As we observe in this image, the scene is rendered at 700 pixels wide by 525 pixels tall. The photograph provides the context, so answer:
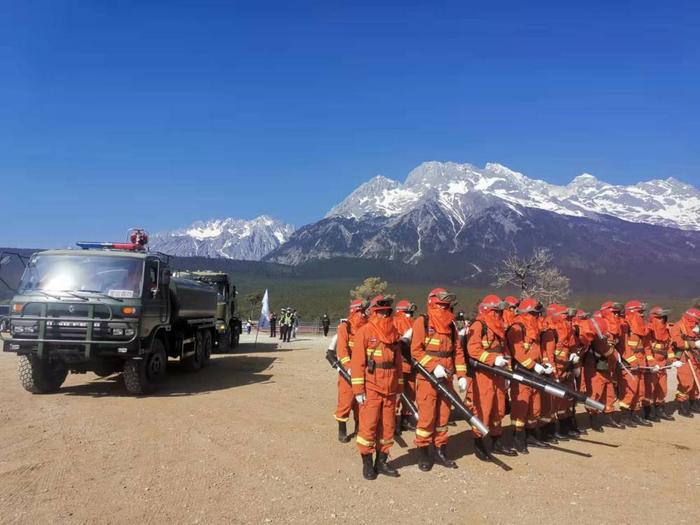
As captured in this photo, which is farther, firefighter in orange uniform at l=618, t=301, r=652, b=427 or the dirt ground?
firefighter in orange uniform at l=618, t=301, r=652, b=427

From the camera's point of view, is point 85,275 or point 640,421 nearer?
point 640,421

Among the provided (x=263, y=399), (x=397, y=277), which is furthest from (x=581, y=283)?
(x=263, y=399)

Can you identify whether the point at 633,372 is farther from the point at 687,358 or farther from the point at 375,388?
the point at 375,388

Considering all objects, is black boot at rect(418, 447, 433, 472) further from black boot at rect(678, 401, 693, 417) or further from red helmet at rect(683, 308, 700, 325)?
red helmet at rect(683, 308, 700, 325)

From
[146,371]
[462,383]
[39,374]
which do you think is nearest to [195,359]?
[146,371]

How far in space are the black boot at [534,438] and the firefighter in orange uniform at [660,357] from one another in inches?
125

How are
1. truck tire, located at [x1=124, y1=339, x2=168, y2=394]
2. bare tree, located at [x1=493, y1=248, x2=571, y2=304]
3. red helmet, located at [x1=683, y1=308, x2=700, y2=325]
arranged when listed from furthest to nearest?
bare tree, located at [x1=493, y1=248, x2=571, y2=304]
red helmet, located at [x1=683, y1=308, x2=700, y2=325]
truck tire, located at [x1=124, y1=339, x2=168, y2=394]

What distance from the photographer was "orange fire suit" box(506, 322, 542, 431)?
787cm

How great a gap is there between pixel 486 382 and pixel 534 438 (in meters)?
1.88

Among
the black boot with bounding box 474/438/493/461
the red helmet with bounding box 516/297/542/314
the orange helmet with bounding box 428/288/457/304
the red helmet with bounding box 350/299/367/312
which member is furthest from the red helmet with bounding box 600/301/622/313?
the red helmet with bounding box 350/299/367/312

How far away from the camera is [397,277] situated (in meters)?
186

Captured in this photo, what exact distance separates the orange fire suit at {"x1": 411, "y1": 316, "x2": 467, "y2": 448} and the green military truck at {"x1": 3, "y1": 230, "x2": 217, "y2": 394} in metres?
6.18

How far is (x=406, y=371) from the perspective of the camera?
8.74m

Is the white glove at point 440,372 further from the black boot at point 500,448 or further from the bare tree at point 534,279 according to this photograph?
the bare tree at point 534,279
